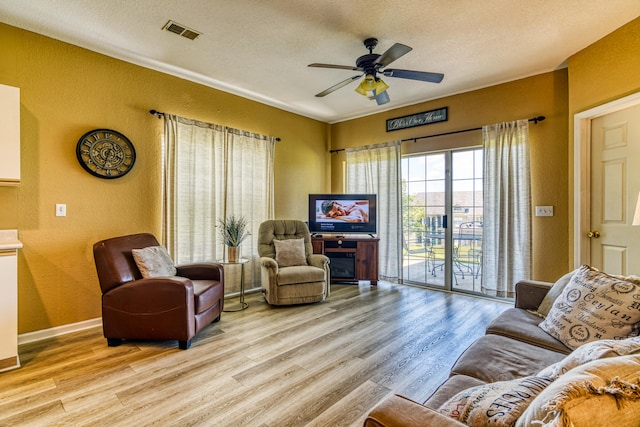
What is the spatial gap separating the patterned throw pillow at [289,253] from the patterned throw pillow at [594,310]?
2.80m

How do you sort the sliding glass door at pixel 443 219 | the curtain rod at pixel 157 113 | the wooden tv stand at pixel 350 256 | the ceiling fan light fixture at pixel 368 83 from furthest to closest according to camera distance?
1. the wooden tv stand at pixel 350 256
2. the sliding glass door at pixel 443 219
3. the curtain rod at pixel 157 113
4. the ceiling fan light fixture at pixel 368 83

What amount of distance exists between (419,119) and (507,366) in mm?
3902

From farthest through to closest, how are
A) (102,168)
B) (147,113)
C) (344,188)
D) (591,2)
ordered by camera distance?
(344,188) < (147,113) < (102,168) < (591,2)

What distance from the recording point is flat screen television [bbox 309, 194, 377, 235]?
498cm

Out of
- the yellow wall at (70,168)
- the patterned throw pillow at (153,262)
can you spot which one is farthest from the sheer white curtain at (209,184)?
the patterned throw pillow at (153,262)

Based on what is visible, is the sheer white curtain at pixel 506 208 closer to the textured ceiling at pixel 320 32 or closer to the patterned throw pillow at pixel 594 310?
the textured ceiling at pixel 320 32

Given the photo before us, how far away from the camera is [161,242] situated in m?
3.60

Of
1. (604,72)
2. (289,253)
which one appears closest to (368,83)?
(604,72)

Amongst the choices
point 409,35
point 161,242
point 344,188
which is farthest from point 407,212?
point 161,242

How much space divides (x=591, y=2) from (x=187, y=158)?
4104mm

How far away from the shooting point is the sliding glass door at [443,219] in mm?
4258

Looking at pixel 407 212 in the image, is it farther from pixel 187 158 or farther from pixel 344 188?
pixel 187 158

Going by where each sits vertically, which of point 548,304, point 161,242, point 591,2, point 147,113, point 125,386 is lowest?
point 125,386

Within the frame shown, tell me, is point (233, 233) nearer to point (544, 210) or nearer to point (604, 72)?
point (544, 210)
